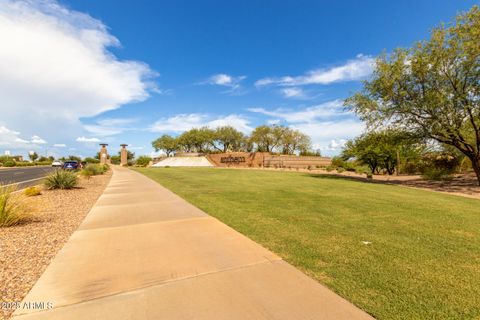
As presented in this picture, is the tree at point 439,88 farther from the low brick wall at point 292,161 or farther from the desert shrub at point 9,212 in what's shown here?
the low brick wall at point 292,161

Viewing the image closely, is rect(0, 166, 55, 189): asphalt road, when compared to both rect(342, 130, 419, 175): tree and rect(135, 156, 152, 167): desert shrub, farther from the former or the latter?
rect(135, 156, 152, 167): desert shrub

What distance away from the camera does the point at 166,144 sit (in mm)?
80125

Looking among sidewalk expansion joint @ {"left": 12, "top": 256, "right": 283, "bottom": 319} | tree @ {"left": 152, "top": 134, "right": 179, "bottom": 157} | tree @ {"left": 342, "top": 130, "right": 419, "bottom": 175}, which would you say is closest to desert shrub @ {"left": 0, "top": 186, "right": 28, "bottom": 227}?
sidewalk expansion joint @ {"left": 12, "top": 256, "right": 283, "bottom": 319}

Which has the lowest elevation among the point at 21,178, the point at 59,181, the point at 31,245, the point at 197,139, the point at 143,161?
the point at 31,245

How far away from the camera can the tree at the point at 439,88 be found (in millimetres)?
15688

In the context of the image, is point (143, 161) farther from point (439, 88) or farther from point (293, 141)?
point (439, 88)

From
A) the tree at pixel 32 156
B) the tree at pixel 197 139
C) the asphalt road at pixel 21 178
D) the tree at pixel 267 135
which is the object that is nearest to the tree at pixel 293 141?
the tree at pixel 267 135

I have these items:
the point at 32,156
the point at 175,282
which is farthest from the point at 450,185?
the point at 32,156

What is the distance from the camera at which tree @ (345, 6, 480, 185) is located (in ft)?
51.5

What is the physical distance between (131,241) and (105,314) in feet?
7.70

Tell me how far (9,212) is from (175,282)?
211 inches

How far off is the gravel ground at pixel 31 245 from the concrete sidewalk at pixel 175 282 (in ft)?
0.61

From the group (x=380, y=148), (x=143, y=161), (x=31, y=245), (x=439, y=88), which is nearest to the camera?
(x=31, y=245)

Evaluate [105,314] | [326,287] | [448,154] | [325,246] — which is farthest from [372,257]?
[448,154]
